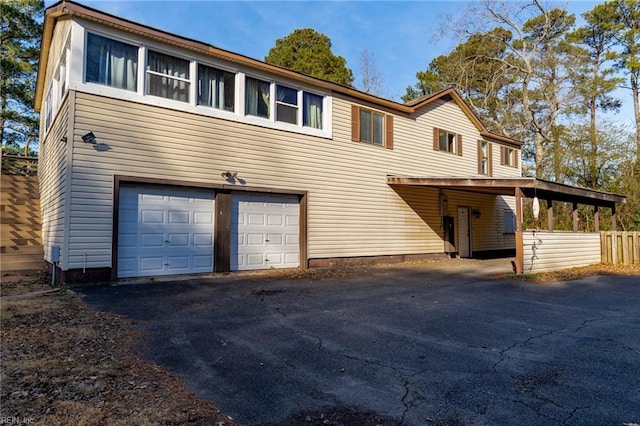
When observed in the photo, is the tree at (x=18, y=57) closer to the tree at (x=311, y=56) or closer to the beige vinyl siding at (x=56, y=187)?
the beige vinyl siding at (x=56, y=187)

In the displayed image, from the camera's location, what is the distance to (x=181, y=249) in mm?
9453

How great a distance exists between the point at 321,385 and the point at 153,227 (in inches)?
275

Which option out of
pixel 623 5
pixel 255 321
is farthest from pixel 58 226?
pixel 623 5

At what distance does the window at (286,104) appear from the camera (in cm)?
1153

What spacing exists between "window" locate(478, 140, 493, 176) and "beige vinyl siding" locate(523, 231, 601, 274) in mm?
5536

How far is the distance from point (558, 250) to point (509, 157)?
9.71 m

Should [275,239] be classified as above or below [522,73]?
below

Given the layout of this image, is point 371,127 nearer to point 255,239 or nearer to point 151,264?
point 255,239

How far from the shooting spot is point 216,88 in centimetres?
1034

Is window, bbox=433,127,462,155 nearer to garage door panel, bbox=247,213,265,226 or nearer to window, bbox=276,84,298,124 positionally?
window, bbox=276,84,298,124

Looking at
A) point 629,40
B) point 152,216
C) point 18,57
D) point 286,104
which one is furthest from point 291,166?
point 629,40

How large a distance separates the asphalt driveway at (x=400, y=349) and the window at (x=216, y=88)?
4.88m

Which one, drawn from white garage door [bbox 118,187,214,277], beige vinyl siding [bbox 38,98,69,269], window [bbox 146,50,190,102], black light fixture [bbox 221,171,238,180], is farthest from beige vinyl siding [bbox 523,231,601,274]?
beige vinyl siding [bbox 38,98,69,269]

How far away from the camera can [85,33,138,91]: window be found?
848 centimetres
